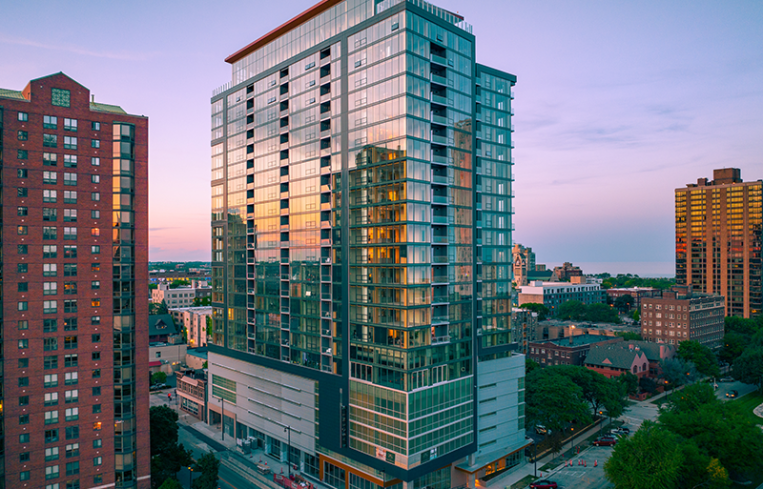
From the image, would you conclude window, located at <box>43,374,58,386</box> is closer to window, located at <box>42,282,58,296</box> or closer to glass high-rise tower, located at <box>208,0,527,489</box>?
window, located at <box>42,282,58,296</box>

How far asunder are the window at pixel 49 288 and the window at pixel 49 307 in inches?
50.5

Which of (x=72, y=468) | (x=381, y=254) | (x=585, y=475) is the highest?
(x=381, y=254)

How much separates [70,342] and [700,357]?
141443mm

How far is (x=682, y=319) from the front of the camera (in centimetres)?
Answer: 14588

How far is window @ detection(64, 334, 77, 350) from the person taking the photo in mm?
60500

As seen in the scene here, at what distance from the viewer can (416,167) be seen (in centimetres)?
6097

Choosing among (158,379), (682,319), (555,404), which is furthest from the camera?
(682,319)

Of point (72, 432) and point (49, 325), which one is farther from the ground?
point (49, 325)

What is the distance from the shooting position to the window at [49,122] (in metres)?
60.8

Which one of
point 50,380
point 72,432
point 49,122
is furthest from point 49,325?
point 49,122

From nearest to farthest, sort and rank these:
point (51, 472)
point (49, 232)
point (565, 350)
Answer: point (51, 472), point (49, 232), point (565, 350)

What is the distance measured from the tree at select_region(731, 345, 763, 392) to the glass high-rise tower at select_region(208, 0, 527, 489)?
257ft

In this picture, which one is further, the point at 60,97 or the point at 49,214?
the point at 60,97

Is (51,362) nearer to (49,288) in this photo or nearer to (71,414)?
(71,414)
